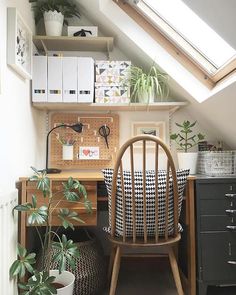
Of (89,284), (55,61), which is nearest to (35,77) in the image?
(55,61)

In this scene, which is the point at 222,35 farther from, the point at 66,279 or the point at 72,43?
the point at 66,279

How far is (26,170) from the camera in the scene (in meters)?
1.81

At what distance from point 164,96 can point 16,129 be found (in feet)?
4.14

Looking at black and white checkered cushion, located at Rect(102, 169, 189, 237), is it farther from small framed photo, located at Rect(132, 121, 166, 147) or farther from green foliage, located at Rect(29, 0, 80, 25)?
green foliage, located at Rect(29, 0, 80, 25)

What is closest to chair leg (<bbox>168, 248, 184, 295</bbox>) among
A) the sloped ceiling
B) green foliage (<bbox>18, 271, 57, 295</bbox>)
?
green foliage (<bbox>18, 271, 57, 295</bbox>)

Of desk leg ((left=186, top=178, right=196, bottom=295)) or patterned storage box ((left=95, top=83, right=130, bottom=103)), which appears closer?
desk leg ((left=186, top=178, right=196, bottom=295))

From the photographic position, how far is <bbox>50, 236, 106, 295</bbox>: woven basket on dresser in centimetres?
157

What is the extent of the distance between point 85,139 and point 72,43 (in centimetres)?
79

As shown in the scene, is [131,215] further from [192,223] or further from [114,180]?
[192,223]

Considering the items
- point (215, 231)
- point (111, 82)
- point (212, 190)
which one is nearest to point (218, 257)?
point (215, 231)

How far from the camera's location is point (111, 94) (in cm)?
196

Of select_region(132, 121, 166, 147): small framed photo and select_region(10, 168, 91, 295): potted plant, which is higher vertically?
select_region(132, 121, 166, 147): small framed photo

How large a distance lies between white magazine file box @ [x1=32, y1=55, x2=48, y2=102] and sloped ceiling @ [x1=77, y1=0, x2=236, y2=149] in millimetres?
574

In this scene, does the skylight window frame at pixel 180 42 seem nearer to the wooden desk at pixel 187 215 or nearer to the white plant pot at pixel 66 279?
the wooden desk at pixel 187 215
